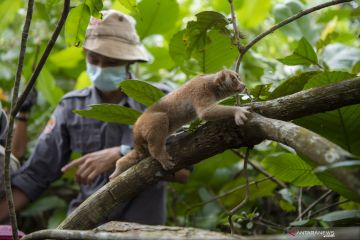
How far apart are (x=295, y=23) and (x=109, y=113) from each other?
2175 millimetres

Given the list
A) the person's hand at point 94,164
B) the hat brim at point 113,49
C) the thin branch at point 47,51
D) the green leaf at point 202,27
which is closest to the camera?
the thin branch at point 47,51

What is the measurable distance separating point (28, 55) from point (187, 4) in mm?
2147

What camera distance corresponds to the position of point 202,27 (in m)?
2.45

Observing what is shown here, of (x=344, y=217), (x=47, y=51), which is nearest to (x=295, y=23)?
(x=344, y=217)

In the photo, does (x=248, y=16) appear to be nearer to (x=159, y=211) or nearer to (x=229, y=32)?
(x=229, y=32)

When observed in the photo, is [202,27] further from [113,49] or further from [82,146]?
[82,146]

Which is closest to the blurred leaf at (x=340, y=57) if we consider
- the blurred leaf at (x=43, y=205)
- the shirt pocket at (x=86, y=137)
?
the shirt pocket at (x=86, y=137)

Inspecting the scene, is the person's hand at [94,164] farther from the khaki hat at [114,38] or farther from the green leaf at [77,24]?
the green leaf at [77,24]

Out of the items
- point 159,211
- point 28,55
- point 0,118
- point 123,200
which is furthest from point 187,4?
point 123,200

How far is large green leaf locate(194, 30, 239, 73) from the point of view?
2.86m

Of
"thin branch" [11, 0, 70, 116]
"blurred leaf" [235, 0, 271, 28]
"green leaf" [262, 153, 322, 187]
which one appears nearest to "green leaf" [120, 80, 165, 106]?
"thin branch" [11, 0, 70, 116]

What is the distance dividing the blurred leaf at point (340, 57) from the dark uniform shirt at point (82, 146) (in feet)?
4.96

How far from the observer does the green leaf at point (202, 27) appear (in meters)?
2.34

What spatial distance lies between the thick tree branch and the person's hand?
89 cm
